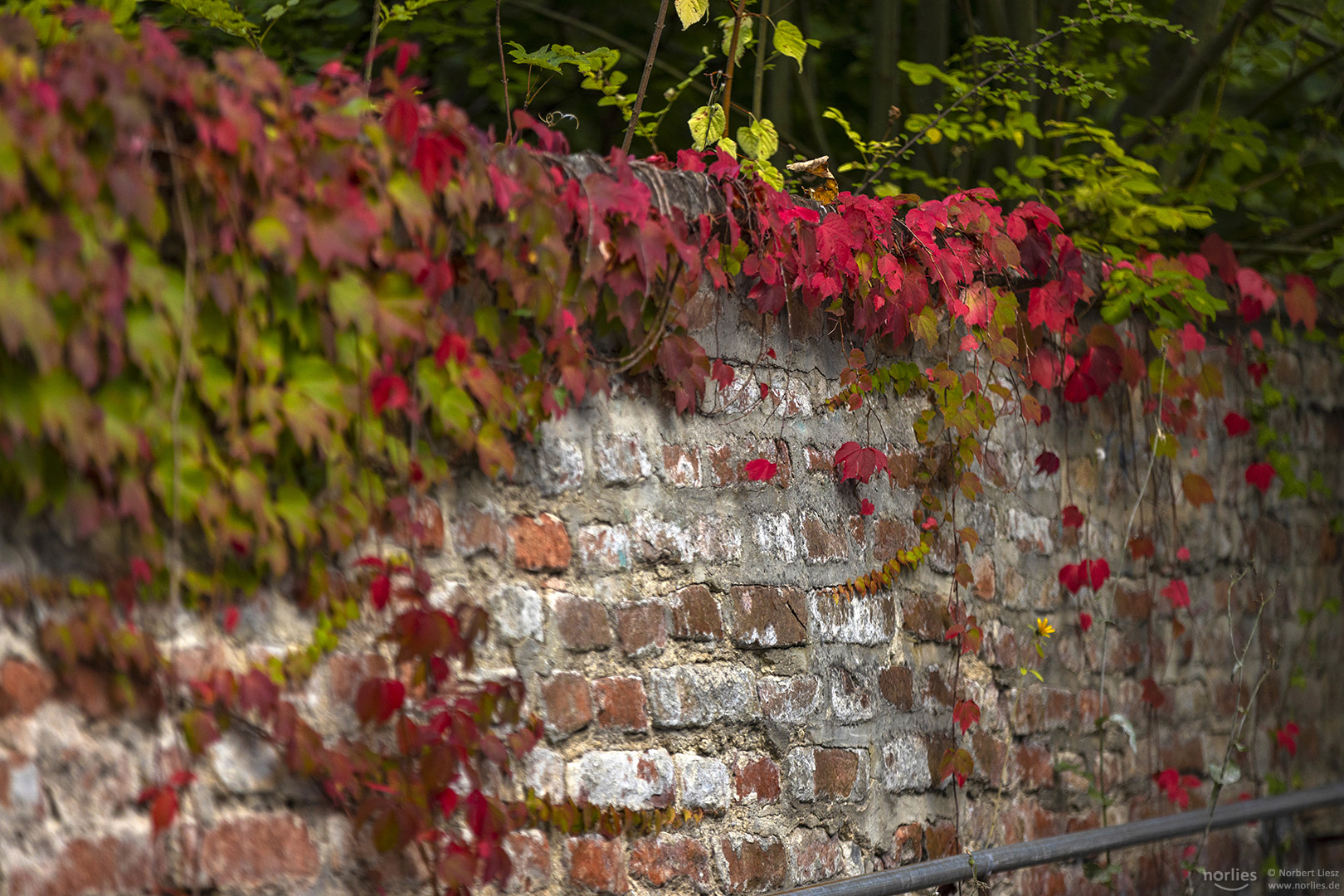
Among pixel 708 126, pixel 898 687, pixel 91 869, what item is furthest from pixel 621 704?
pixel 708 126

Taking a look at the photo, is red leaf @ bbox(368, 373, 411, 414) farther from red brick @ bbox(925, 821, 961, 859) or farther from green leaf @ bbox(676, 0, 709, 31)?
red brick @ bbox(925, 821, 961, 859)

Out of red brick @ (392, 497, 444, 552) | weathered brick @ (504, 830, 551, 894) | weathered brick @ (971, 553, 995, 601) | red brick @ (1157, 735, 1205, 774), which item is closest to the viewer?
red brick @ (392, 497, 444, 552)

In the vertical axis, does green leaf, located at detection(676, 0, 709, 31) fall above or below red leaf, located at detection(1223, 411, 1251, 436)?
above

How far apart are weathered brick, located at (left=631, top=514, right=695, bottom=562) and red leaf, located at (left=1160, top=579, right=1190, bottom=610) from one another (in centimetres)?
177

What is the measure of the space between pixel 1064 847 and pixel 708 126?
75.0 inches

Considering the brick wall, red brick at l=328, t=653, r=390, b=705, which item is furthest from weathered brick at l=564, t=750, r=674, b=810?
red brick at l=328, t=653, r=390, b=705

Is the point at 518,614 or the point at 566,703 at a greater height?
the point at 518,614

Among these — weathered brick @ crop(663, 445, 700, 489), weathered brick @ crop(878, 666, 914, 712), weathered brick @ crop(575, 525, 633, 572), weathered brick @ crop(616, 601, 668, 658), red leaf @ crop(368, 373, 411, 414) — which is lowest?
weathered brick @ crop(878, 666, 914, 712)

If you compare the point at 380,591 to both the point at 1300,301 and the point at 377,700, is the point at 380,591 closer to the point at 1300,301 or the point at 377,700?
the point at 377,700

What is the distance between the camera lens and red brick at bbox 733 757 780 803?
2.28 meters

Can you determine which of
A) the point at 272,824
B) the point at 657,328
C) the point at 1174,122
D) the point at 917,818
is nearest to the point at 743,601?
the point at 657,328

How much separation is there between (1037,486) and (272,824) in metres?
2.10

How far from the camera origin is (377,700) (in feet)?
5.76

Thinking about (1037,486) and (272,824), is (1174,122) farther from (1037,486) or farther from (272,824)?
(272,824)
